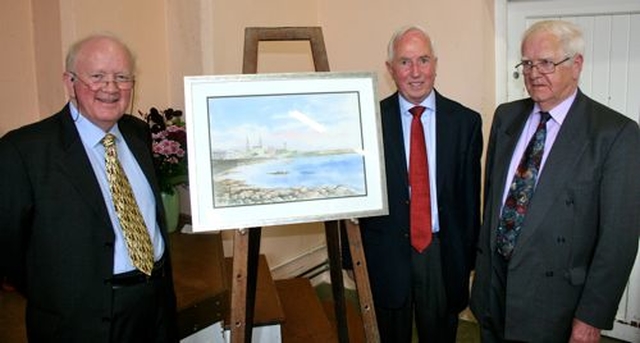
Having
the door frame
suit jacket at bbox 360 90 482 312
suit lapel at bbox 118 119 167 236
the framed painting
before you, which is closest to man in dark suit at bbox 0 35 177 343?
suit lapel at bbox 118 119 167 236

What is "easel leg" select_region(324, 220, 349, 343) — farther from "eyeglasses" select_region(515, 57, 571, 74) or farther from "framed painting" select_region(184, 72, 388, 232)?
"eyeglasses" select_region(515, 57, 571, 74)

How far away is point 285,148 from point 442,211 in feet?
2.18

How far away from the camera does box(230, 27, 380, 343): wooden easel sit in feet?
5.68

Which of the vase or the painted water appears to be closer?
the painted water

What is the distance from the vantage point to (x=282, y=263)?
3.47 m

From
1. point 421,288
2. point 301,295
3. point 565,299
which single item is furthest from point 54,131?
point 301,295

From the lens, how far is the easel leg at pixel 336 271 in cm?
199

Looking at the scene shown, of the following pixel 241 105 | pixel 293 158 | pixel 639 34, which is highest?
pixel 639 34

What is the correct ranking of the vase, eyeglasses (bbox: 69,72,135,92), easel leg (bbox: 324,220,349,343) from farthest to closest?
1. the vase
2. easel leg (bbox: 324,220,349,343)
3. eyeglasses (bbox: 69,72,135,92)

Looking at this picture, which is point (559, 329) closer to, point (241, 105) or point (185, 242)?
point (241, 105)

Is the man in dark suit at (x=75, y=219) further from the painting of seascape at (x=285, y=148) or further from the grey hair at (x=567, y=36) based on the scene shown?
the grey hair at (x=567, y=36)

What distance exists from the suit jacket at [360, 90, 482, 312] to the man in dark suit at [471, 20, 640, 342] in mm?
263

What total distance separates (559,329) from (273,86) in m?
1.17

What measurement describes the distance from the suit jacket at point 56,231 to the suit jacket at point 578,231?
1.22 meters
